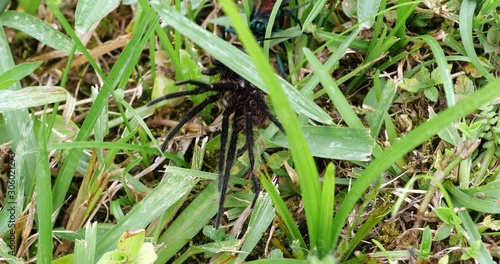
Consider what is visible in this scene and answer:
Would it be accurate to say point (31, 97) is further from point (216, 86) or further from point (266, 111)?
point (266, 111)

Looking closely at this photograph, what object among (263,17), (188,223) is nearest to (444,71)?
(263,17)

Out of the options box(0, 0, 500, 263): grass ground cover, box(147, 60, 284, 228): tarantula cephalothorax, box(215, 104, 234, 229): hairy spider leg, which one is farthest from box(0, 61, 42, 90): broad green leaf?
box(215, 104, 234, 229): hairy spider leg

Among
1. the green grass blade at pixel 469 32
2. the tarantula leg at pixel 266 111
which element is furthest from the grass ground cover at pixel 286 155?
the tarantula leg at pixel 266 111

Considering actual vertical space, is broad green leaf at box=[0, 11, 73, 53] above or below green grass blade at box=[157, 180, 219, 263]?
above

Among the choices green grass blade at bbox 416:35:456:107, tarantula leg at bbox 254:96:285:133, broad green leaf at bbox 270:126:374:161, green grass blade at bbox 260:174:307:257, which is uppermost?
green grass blade at bbox 416:35:456:107

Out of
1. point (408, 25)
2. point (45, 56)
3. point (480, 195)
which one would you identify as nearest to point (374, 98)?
point (408, 25)

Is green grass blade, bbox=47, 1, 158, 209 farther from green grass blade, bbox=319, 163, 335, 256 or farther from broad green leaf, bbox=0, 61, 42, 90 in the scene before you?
green grass blade, bbox=319, 163, 335, 256

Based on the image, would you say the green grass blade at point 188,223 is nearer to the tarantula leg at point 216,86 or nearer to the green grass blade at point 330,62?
the tarantula leg at point 216,86
